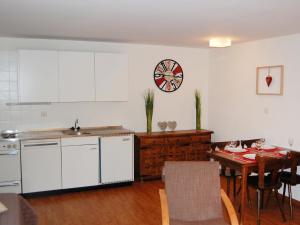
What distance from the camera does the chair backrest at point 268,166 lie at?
3.55m

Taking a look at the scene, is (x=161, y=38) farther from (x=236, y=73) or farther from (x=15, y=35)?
(x=15, y=35)

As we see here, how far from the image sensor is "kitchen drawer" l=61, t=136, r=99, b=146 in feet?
15.3

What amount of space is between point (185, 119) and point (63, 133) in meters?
2.36

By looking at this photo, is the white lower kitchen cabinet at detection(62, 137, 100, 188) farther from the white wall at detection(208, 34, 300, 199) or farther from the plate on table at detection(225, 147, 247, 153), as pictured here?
the white wall at detection(208, 34, 300, 199)

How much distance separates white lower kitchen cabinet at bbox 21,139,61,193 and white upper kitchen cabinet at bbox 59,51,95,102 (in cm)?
75

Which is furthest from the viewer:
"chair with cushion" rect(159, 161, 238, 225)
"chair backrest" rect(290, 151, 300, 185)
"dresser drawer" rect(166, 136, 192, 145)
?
"dresser drawer" rect(166, 136, 192, 145)

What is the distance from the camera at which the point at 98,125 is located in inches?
213

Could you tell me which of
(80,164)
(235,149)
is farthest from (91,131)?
(235,149)

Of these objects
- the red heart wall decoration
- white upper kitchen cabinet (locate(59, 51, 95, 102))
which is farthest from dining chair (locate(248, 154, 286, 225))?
white upper kitchen cabinet (locate(59, 51, 95, 102))

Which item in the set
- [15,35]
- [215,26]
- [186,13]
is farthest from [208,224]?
[15,35]

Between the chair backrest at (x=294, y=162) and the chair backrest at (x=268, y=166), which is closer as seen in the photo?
the chair backrest at (x=268, y=166)

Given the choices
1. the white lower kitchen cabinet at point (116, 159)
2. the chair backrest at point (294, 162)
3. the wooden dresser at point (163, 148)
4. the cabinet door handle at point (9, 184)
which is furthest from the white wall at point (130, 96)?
the chair backrest at point (294, 162)

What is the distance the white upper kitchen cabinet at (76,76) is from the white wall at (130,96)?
0.35 metres

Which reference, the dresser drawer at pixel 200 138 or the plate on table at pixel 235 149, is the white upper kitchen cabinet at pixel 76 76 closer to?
the dresser drawer at pixel 200 138
